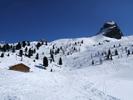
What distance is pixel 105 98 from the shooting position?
375 inches

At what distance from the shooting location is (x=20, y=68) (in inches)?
1636

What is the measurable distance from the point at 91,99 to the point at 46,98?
504 cm

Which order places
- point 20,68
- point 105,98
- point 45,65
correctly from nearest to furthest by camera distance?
point 105,98 < point 20,68 < point 45,65

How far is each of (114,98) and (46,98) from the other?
8.07 metres

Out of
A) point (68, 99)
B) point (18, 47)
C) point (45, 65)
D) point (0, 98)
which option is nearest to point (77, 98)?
point (68, 99)

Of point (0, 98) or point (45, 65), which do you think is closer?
point (0, 98)

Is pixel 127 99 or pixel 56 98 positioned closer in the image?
pixel 56 98

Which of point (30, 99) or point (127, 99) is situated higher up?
point (30, 99)

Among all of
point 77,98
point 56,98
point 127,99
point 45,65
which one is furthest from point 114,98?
point 45,65

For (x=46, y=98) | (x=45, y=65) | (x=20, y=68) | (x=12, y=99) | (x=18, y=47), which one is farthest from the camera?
(x=18, y=47)

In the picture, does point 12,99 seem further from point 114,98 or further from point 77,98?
point 114,98

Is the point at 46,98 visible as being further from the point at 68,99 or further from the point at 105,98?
the point at 105,98

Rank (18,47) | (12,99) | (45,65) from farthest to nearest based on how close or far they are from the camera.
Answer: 1. (18,47)
2. (45,65)
3. (12,99)

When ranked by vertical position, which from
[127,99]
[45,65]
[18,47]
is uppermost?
[18,47]
